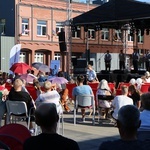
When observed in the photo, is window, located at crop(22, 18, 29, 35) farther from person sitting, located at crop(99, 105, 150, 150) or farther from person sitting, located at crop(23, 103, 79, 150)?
person sitting, located at crop(99, 105, 150, 150)

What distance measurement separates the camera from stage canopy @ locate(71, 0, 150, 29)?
836 inches

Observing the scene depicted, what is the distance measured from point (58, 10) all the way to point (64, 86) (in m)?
33.2

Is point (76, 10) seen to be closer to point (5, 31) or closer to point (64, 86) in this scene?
point (5, 31)

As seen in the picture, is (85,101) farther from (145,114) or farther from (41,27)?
(41,27)

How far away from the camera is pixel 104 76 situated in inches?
1032

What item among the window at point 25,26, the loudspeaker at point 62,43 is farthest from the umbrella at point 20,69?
the window at point 25,26

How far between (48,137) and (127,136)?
72 centimetres

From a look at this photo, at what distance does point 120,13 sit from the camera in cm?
2253

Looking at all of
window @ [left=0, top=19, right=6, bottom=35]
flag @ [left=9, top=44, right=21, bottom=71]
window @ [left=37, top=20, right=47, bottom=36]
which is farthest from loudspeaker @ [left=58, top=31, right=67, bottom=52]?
window @ [left=37, top=20, right=47, bottom=36]

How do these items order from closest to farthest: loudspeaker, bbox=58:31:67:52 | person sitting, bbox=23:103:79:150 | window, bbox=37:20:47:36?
person sitting, bbox=23:103:79:150, loudspeaker, bbox=58:31:67:52, window, bbox=37:20:47:36

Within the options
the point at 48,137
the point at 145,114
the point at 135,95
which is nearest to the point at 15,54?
the point at 135,95

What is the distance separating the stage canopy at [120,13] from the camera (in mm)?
21234

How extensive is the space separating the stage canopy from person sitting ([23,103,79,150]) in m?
17.6

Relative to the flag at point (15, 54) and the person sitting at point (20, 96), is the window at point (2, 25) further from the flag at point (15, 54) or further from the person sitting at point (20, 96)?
the person sitting at point (20, 96)
